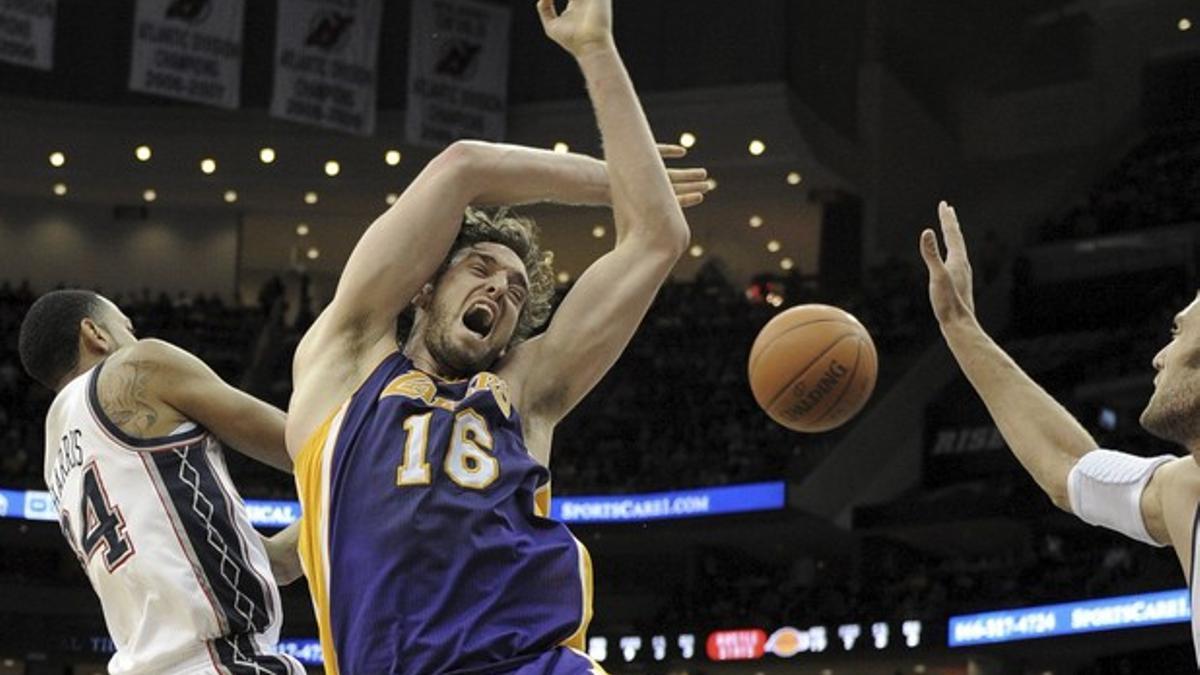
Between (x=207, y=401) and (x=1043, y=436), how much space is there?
6.08ft

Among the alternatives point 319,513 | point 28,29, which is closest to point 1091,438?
point 319,513

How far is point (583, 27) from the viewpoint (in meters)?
3.63

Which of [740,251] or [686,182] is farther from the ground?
[686,182]

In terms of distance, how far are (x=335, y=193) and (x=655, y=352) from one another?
650 centimetres

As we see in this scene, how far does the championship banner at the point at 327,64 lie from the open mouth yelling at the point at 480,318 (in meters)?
19.9

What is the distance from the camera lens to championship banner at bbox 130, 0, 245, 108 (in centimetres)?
2250

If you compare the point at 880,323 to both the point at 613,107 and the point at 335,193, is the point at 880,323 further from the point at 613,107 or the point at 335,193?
the point at 613,107

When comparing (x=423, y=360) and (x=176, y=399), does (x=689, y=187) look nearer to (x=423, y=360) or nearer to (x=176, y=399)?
(x=423, y=360)

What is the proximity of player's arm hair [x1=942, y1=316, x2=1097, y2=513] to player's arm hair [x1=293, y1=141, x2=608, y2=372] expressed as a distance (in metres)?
1.30

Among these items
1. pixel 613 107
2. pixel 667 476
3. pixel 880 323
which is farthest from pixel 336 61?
pixel 613 107

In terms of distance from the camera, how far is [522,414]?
3.44 meters

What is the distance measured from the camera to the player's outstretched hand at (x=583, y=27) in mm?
3621

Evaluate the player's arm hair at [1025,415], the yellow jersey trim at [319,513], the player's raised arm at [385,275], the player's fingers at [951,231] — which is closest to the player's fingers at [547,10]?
the player's raised arm at [385,275]

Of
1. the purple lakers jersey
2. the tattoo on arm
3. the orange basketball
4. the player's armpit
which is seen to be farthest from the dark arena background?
the purple lakers jersey
